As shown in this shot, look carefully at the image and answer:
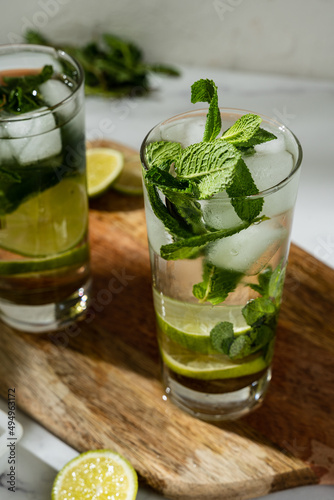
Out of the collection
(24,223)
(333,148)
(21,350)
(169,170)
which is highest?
(169,170)

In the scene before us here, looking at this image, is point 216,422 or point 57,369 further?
point 57,369

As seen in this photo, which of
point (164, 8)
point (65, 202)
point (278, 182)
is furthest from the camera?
point (164, 8)

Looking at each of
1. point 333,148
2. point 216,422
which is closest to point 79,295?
point 216,422

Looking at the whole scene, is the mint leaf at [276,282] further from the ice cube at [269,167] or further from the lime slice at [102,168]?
the lime slice at [102,168]

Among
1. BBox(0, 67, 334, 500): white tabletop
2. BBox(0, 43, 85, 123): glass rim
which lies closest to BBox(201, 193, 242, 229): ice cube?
BBox(0, 43, 85, 123): glass rim

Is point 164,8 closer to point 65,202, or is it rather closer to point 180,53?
point 180,53

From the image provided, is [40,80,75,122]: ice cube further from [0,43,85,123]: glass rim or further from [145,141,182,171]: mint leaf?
[145,141,182,171]: mint leaf

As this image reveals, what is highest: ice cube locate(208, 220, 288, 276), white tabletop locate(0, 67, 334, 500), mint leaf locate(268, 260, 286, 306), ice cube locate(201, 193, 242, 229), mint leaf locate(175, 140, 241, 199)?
mint leaf locate(175, 140, 241, 199)
